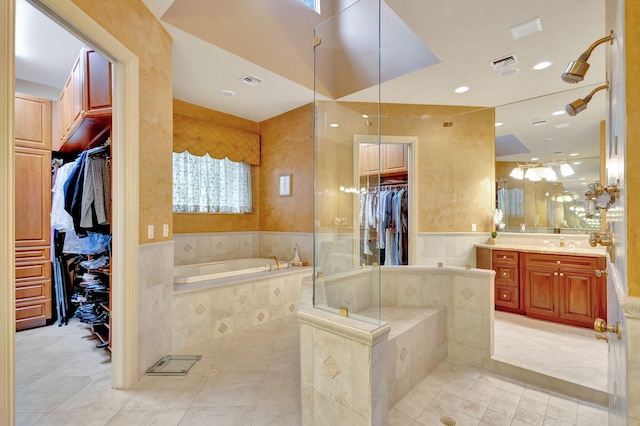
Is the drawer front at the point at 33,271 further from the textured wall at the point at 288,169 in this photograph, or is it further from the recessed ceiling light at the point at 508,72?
the recessed ceiling light at the point at 508,72

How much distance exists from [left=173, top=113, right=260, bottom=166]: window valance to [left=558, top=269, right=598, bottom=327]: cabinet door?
4.20 meters

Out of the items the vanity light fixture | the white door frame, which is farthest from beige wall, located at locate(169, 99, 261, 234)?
the vanity light fixture

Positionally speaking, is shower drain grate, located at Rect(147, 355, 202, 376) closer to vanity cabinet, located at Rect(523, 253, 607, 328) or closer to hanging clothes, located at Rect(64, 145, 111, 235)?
hanging clothes, located at Rect(64, 145, 111, 235)

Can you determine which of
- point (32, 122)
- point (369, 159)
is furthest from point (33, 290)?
point (369, 159)

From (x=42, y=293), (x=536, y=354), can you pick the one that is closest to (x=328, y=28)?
(x=536, y=354)

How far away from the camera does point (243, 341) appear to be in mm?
2816

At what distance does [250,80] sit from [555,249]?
4.03 metres

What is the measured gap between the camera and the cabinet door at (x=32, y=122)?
317cm

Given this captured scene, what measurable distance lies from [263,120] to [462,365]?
4.01 m

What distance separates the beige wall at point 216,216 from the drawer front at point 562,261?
12.1 feet

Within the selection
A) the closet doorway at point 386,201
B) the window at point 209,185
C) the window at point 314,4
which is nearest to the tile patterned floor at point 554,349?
the closet doorway at point 386,201

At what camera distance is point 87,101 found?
2410 millimetres

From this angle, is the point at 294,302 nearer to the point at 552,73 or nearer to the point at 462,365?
the point at 462,365

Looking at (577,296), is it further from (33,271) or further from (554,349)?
(33,271)
